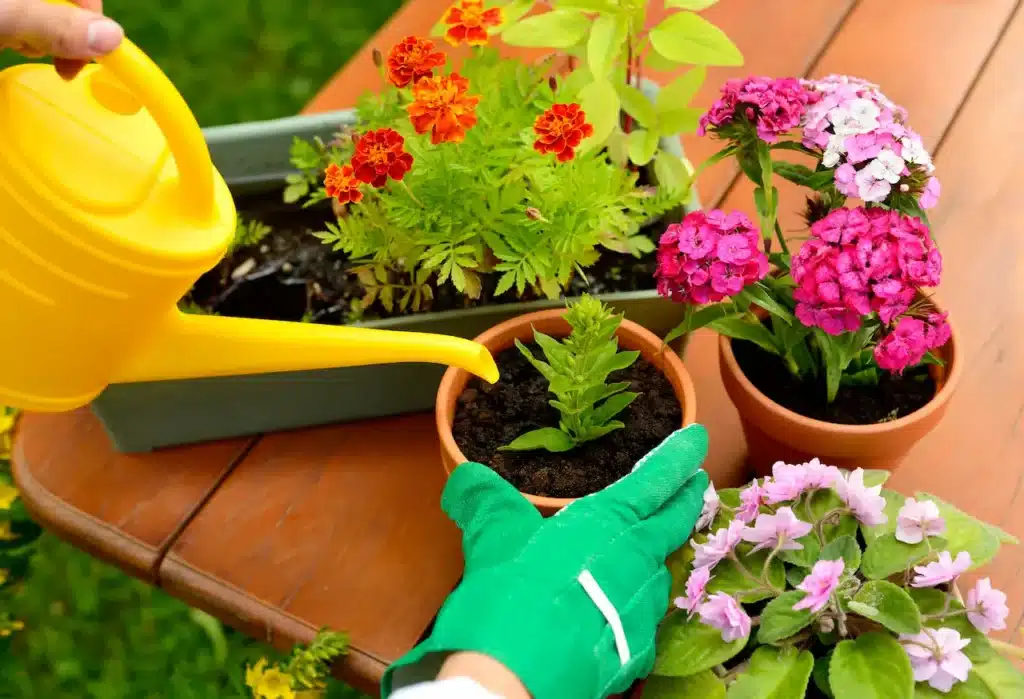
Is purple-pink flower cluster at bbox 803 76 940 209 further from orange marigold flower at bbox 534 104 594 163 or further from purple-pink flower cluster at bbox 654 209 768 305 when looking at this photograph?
orange marigold flower at bbox 534 104 594 163

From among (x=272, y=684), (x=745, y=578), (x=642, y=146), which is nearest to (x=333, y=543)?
(x=272, y=684)

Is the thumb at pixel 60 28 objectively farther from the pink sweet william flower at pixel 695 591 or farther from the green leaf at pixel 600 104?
the pink sweet william flower at pixel 695 591

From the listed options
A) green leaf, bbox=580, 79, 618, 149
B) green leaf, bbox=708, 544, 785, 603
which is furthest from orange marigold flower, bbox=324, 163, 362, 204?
green leaf, bbox=708, 544, 785, 603

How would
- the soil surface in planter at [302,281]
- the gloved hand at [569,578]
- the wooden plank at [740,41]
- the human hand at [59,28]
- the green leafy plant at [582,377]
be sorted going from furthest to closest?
the wooden plank at [740,41], the soil surface in planter at [302,281], the green leafy plant at [582,377], the gloved hand at [569,578], the human hand at [59,28]

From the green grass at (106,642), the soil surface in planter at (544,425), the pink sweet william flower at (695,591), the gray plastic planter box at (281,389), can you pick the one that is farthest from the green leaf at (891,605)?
the green grass at (106,642)

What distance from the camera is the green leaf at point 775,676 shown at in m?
0.68

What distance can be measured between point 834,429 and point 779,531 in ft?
0.40

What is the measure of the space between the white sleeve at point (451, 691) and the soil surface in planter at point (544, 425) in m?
0.22

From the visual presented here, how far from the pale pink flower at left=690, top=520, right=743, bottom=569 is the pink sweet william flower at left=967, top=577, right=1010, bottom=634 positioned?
175 mm

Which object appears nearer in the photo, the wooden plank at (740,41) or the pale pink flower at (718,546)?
the pale pink flower at (718,546)

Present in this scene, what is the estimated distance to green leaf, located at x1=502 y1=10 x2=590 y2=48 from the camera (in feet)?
2.79

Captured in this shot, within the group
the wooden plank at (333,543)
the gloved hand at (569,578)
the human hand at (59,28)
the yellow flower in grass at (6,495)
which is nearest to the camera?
the human hand at (59,28)

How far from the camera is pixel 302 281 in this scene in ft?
3.33

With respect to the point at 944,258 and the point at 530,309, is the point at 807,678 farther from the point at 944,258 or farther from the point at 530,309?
the point at 944,258
